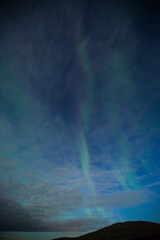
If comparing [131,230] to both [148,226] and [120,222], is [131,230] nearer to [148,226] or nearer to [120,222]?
[148,226]

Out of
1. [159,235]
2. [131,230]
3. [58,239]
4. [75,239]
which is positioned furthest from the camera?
[58,239]

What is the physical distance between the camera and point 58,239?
107 ft

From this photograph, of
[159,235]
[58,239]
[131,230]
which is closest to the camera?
[159,235]

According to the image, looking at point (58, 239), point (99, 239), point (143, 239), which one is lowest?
point (58, 239)

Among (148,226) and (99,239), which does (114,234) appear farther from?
(148,226)

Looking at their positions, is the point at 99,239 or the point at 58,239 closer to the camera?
the point at 99,239

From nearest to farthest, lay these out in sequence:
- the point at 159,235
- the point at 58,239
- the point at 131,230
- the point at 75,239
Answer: the point at 159,235 < the point at 131,230 < the point at 75,239 < the point at 58,239

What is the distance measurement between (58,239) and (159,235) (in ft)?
79.8

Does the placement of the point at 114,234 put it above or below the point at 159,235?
below

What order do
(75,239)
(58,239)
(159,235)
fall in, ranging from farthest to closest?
(58,239) → (75,239) → (159,235)

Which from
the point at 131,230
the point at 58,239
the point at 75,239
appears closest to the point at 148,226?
the point at 131,230

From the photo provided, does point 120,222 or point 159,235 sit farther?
point 120,222

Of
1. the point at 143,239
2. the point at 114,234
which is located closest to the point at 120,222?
the point at 114,234

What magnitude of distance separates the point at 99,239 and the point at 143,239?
9725mm
